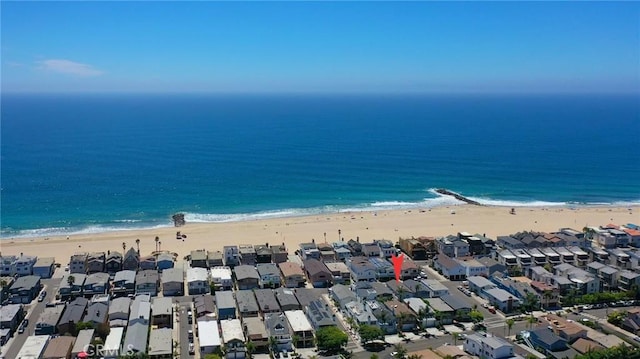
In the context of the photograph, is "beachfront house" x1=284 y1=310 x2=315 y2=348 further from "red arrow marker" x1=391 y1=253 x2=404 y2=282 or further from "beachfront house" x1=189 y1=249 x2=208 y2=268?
"beachfront house" x1=189 y1=249 x2=208 y2=268

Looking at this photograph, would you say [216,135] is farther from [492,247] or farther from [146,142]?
[492,247]

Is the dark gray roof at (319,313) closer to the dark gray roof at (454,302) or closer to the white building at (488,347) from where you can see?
the white building at (488,347)

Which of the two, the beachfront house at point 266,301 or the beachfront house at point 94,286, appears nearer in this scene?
the beachfront house at point 266,301

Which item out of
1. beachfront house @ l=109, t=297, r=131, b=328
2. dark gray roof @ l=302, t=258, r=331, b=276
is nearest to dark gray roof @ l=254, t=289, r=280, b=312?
dark gray roof @ l=302, t=258, r=331, b=276

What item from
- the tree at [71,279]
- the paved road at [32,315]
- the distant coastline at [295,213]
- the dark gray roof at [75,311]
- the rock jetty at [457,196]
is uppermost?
the dark gray roof at [75,311]

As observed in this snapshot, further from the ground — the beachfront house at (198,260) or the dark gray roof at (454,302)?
the dark gray roof at (454,302)

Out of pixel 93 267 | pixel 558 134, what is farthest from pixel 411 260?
pixel 558 134

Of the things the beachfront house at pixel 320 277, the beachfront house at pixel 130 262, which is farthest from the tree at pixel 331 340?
the beachfront house at pixel 130 262
